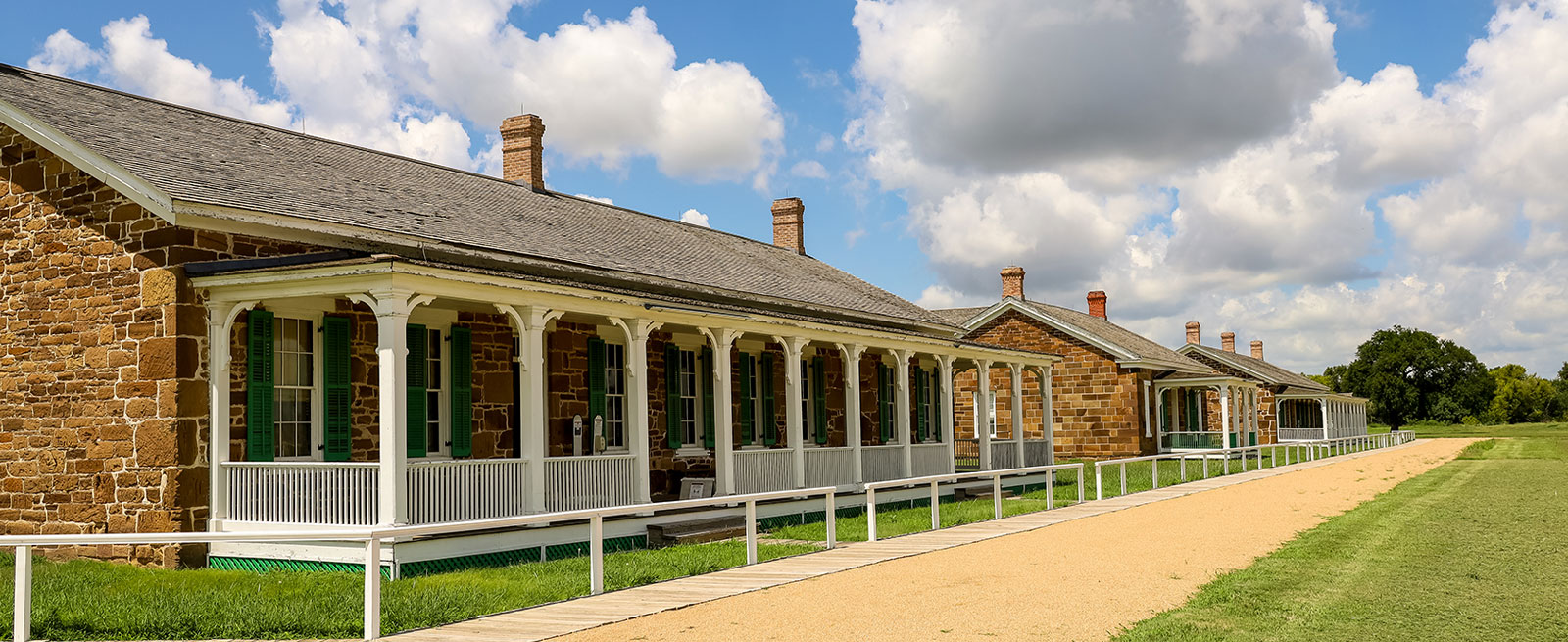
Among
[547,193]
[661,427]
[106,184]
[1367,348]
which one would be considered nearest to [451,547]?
[106,184]

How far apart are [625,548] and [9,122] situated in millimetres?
8224

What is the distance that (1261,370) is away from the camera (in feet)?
184

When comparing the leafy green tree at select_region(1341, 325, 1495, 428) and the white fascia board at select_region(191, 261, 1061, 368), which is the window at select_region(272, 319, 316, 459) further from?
the leafy green tree at select_region(1341, 325, 1495, 428)

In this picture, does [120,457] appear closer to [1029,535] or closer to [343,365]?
[343,365]

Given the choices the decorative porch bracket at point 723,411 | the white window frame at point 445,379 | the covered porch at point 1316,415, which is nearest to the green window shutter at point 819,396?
the decorative porch bracket at point 723,411

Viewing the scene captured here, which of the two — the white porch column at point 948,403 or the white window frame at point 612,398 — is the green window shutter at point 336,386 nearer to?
the white window frame at point 612,398

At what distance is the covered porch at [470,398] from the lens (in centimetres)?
1289

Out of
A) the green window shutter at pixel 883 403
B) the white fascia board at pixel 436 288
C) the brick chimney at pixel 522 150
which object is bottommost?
the green window shutter at pixel 883 403

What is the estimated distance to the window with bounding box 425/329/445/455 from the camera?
15.6m

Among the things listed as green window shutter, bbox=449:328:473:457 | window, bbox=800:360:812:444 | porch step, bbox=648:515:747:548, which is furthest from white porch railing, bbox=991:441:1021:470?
green window shutter, bbox=449:328:473:457

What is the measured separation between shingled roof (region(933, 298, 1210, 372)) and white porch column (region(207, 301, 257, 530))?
2572 centimetres

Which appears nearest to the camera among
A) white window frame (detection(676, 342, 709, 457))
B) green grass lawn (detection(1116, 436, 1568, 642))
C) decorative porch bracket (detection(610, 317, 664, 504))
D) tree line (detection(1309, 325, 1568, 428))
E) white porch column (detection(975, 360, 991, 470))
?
green grass lawn (detection(1116, 436, 1568, 642))

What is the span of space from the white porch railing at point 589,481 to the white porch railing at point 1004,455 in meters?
11.4

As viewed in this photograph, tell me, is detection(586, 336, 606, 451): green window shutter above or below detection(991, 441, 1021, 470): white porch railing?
above
